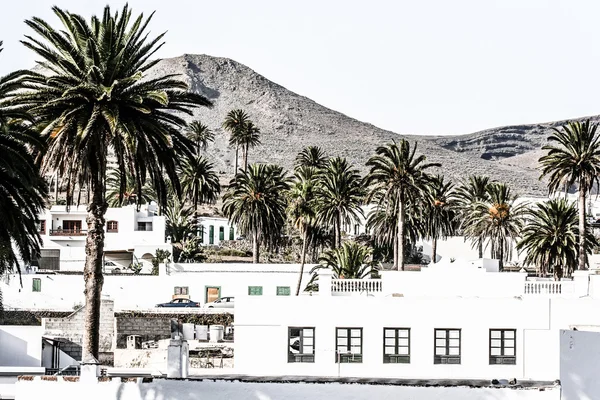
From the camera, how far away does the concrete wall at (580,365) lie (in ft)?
130

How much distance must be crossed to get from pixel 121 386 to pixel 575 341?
16352mm

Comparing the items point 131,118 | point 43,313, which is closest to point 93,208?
point 131,118

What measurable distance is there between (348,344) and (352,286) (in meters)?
5.30

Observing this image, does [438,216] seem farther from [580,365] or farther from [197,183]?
[580,365]

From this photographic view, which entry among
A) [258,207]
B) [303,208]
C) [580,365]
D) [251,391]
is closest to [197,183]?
[258,207]

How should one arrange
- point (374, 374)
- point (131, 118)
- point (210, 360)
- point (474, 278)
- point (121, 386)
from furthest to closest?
point (210, 360)
point (474, 278)
point (374, 374)
point (131, 118)
point (121, 386)

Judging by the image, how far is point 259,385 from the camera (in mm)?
33938

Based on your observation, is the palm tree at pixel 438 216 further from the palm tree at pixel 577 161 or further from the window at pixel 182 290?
the window at pixel 182 290

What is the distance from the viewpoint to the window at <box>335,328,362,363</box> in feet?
149

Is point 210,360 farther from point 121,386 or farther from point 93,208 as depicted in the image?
point 121,386

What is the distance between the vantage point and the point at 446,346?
45594 millimetres

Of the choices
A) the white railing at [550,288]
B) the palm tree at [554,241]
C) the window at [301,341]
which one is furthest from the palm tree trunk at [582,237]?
the window at [301,341]

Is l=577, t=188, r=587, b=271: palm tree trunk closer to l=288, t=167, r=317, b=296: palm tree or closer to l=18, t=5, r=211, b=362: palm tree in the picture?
l=288, t=167, r=317, b=296: palm tree

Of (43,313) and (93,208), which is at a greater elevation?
(93,208)
